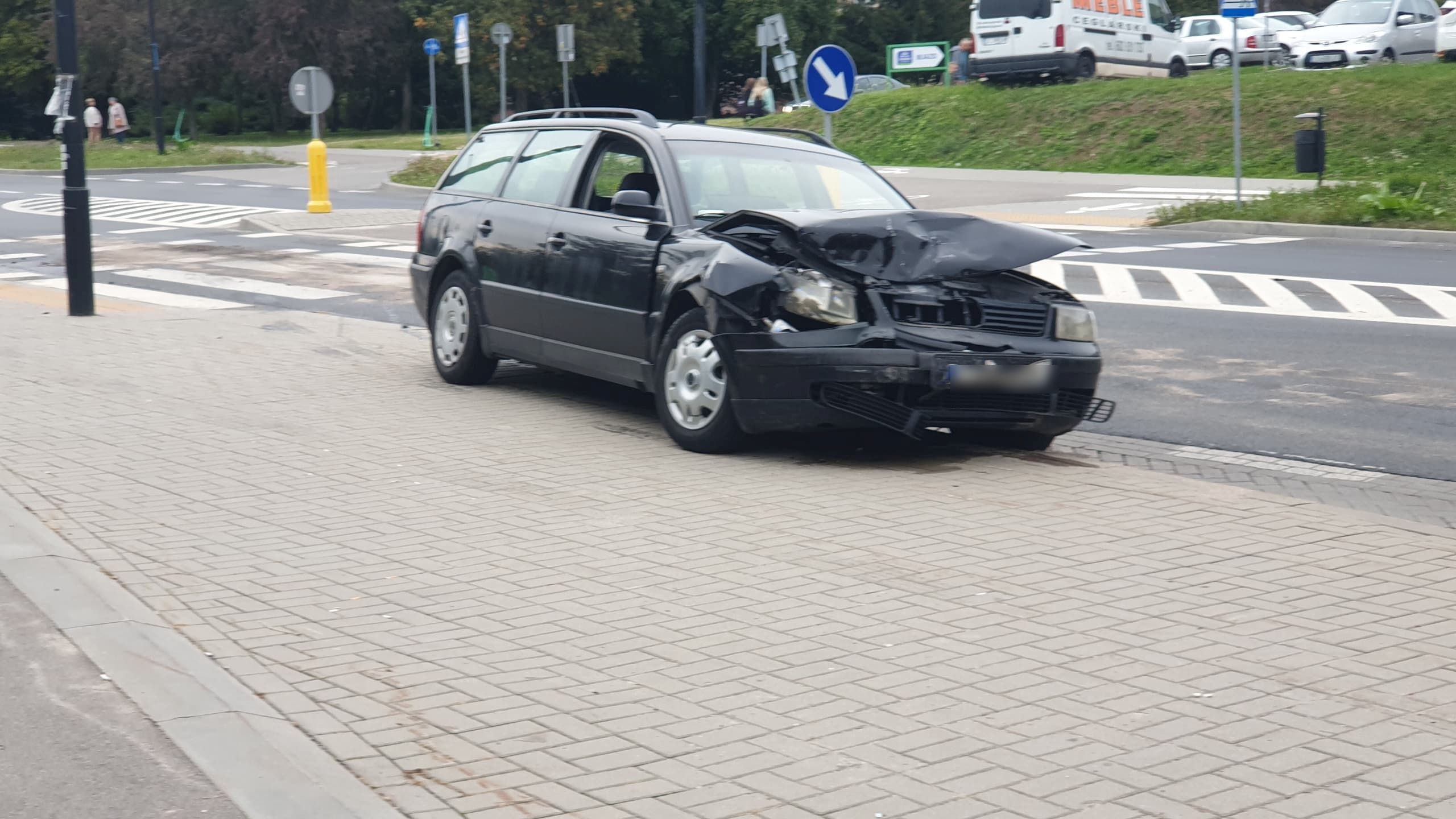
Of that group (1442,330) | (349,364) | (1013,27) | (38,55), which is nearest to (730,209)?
(349,364)

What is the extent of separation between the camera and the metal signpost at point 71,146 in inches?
534

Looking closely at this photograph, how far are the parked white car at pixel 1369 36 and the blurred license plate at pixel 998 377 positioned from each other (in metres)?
30.2

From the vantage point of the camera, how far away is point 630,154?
9.35 meters

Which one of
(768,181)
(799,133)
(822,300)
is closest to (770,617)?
(822,300)

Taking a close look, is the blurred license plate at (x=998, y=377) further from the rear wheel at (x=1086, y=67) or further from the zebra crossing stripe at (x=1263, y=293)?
the rear wheel at (x=1086, y=67)

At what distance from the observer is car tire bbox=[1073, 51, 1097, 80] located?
120 ft

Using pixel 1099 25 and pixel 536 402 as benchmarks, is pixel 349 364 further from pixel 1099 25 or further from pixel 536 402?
pixel 1099 25

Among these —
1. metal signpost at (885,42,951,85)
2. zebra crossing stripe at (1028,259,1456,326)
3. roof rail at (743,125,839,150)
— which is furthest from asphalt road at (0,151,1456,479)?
metal signpost at (885,42,951,85)

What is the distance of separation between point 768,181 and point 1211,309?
6414 mm

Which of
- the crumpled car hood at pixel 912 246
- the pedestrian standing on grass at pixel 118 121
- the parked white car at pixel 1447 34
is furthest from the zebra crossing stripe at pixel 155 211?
the pedestrian standing on grass at pixel 118 121

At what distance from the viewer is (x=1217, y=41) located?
40.9 m

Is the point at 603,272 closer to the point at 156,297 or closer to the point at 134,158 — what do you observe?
the point at 156,297

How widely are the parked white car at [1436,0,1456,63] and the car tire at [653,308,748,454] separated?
27938mm

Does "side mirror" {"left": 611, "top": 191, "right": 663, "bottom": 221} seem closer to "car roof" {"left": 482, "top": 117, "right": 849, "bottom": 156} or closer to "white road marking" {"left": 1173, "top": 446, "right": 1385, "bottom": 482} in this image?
"car roof" {"left": 482, "top": 117, "right": 849, "bottom": 156}
